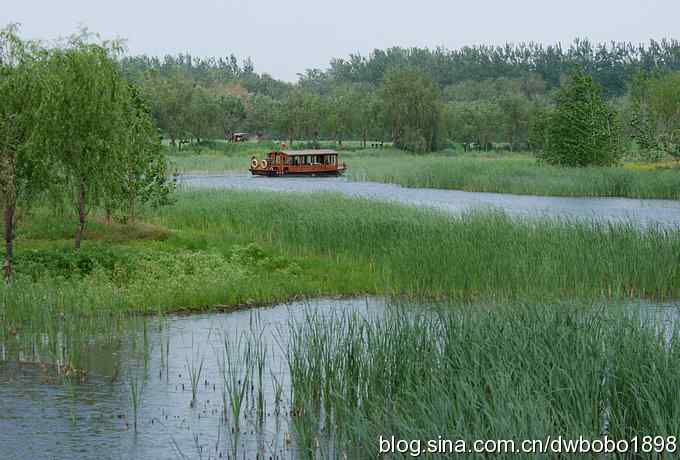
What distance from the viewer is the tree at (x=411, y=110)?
84.2m

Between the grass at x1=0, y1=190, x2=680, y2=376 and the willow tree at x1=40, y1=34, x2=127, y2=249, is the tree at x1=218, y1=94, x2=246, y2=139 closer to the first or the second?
the grass at x1=0, y1=190, x2=680, y2=376

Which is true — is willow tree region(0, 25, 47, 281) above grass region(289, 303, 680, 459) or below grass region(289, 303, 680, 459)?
above

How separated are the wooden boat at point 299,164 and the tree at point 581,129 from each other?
522 inches

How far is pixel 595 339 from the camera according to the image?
7844mm

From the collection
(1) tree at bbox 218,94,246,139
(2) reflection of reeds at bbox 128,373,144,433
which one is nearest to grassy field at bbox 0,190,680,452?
(2) reflection of reeds at bbox 128,373,144,433

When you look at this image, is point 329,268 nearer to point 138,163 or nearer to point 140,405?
point 138,163

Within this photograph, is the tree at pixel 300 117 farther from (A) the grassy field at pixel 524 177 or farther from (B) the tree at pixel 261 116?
(A) the grassy field at pixel 524 177

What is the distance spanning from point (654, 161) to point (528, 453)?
156 ft

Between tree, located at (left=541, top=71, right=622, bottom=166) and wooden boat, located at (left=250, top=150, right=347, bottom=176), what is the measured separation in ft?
43.5

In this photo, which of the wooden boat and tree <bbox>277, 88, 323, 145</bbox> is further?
tree <bbox>277, 88, 323, 145</bbox>

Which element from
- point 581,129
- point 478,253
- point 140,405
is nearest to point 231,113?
point 581,129

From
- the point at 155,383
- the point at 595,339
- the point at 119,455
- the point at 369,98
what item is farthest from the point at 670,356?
the point at 369,98

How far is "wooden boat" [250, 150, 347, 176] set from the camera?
5691cm

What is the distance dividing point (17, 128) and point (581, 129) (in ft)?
126
